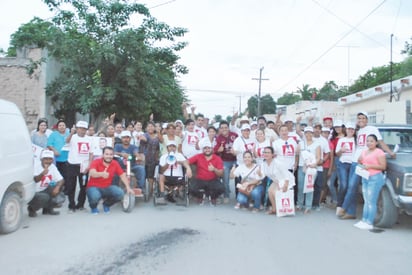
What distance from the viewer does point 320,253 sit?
Answer: 5.46 meters

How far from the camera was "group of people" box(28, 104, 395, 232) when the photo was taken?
747cm

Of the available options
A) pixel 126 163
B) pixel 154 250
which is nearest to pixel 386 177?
pixel 154 250

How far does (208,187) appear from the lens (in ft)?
28.6

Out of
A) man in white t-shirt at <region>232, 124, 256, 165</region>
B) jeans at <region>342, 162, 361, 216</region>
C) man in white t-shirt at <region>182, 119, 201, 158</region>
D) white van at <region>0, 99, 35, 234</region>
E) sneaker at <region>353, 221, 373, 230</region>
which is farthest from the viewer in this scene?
man in white t-shirt at <region>182, 119, 201, 158</region>

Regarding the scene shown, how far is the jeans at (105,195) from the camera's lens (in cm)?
765

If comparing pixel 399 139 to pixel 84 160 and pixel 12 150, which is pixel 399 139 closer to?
pixel 84 160

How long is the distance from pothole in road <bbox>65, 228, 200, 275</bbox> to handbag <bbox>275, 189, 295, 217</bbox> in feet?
6.38

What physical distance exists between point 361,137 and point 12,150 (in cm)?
584

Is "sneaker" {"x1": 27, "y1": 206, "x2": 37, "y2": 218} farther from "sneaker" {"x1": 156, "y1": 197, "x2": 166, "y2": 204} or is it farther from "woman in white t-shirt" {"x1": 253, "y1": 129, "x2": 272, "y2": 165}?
"woman in white t-shirt" {"x1": 253, "y1": 129, "x2": 272, "y2": 165}

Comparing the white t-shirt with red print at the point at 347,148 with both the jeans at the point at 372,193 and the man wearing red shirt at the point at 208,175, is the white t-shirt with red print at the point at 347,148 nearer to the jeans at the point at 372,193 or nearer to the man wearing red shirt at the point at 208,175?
the jeans at the point at 372,193

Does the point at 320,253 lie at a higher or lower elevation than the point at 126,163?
lower

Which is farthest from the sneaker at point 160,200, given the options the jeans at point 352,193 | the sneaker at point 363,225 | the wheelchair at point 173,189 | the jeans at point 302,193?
the sneaker at point 363,225

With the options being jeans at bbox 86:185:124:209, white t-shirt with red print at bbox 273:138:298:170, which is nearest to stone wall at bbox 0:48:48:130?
jeans at bbox 86:185:124:209

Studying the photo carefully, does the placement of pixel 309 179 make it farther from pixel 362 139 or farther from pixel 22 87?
pixel 22 87
